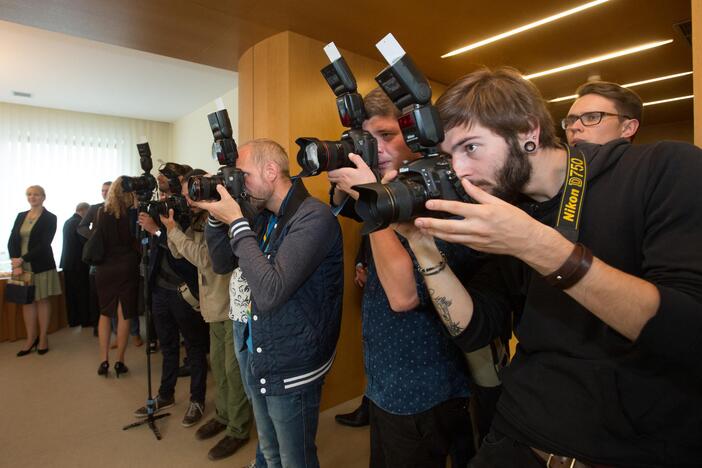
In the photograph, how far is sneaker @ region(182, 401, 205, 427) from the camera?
2.52 metres

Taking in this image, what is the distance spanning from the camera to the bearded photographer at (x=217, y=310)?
218cm

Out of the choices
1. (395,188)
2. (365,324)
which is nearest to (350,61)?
(365,324)

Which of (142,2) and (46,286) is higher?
(142,2)

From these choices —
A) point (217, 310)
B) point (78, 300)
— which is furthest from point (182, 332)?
point (78, 300)

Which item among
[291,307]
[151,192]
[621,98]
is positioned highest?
[621,98]

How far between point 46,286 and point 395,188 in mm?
4324

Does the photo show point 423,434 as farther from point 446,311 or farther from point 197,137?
point 197,137

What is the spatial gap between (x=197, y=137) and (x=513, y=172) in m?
6.10

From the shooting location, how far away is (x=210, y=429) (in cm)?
241

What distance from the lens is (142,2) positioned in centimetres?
212

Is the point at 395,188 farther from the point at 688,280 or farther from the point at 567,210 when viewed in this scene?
the point at 688,280

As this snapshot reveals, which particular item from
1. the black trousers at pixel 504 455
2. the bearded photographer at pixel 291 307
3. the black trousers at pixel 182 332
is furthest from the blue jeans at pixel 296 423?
the black trousers at pixel 182 332

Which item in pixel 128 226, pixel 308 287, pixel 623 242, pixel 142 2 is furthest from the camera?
pixel 128 226

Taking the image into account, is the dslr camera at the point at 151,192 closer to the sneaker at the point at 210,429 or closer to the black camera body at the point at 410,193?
the sneaker at the point at 210,429
